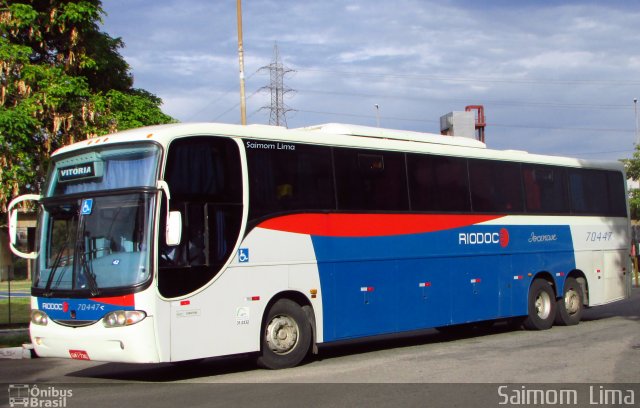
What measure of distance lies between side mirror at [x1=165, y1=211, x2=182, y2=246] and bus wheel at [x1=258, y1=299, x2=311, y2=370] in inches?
88.1

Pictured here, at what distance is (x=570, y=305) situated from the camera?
17.4 meters

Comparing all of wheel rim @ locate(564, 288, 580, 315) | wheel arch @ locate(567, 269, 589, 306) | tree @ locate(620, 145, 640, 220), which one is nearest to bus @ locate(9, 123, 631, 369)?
wheel rim @ locate(564, 288, 580, 315)

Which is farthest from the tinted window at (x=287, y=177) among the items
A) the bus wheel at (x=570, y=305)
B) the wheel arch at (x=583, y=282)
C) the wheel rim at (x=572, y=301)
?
the wheel arch at (x=583, y=282)

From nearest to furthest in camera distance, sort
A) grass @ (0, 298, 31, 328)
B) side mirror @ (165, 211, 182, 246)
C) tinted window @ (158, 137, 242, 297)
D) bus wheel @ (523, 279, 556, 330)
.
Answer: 1. side mirror @ (165, 211, 182, 246)
2. tinted window @ (158, 137, 242, 297)
3. bus wheel @ (523, 279, 556, 330)
4. grass @ (0, 298, 31, 328)

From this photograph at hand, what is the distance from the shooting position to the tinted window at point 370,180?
41.6 feet

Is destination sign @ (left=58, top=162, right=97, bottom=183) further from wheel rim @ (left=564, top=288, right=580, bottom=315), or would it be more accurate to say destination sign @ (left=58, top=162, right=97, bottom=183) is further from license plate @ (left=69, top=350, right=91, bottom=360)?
wheel rim @ (left=564, top=288, right=580, bottom=315)

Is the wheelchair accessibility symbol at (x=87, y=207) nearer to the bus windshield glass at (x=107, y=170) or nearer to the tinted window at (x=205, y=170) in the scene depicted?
the bus windshield glass at (x=107, y=170)

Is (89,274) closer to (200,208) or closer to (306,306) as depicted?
(200,208)

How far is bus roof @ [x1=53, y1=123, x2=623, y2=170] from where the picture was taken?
1058 cm

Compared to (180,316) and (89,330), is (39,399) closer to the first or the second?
(89,330)

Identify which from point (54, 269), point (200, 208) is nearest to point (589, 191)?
point (200, 208)

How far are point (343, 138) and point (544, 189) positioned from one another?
5.86m

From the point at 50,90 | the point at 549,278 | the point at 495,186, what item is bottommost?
the point at 549,278

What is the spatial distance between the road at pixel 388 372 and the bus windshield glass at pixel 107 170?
8.47 feet
